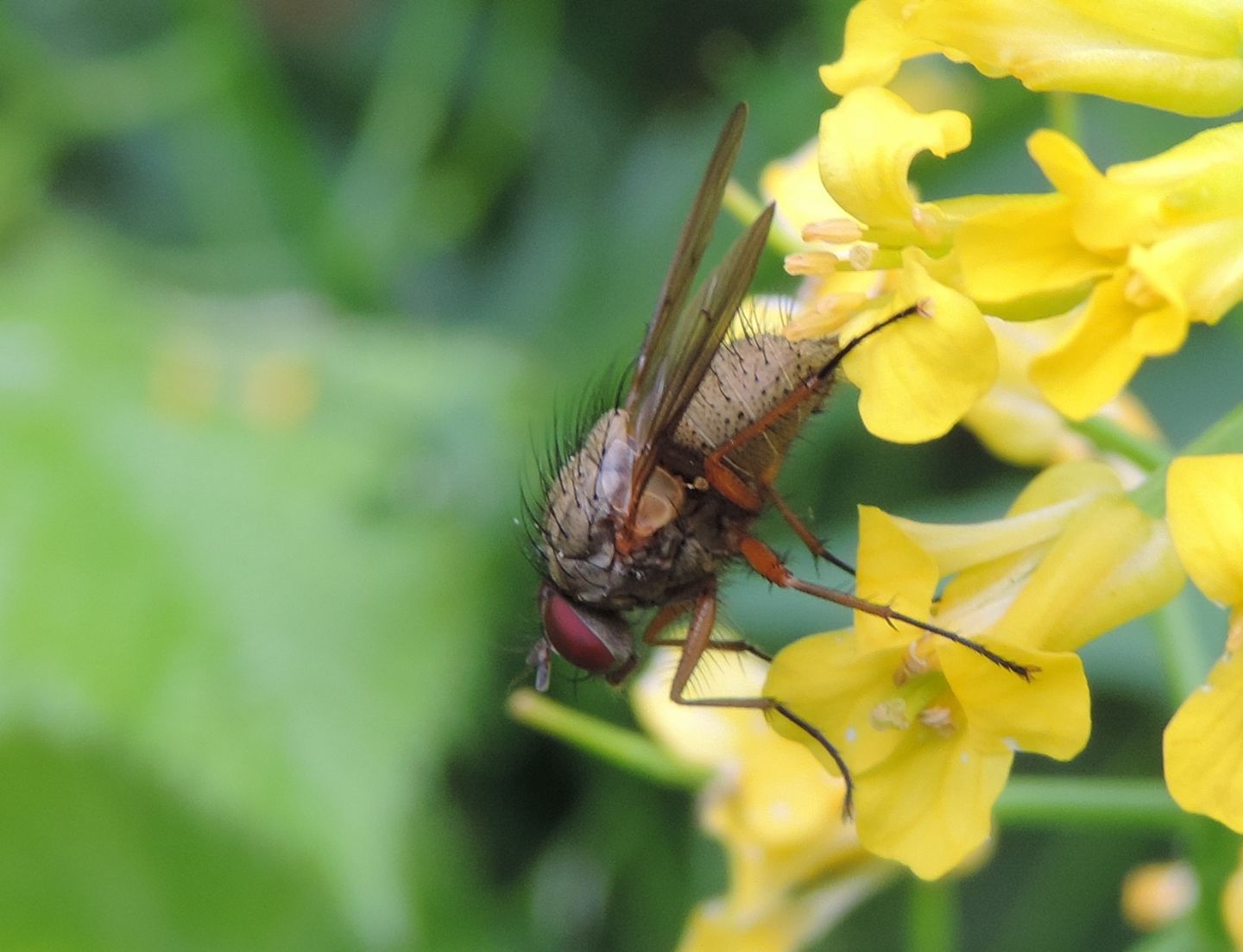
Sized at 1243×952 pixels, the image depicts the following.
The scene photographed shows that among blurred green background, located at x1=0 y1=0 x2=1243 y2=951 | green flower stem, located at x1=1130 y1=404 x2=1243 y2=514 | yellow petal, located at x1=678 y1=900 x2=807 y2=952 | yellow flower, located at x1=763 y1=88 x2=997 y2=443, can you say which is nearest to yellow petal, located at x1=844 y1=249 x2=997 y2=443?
yellow flower, located at x1=763 y1=88 x2=997 y2=443

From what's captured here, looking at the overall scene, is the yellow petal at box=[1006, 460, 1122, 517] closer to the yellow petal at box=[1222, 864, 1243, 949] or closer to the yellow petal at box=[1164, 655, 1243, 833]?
the yellow petal at box=[1164, 655, 1243, 833]

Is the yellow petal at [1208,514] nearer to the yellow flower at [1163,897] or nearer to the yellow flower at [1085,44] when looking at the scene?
the yellow flower at [1085,44]

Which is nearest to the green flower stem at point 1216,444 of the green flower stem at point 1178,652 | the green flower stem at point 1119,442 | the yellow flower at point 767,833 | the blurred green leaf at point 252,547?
the green flower stem at point 1119,442

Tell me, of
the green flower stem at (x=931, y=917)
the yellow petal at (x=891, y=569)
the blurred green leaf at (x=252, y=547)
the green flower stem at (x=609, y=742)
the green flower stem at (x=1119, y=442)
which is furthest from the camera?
the blurred green leaf at (x=252, y=547)

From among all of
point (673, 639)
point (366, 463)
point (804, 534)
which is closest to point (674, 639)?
point (673, 639)

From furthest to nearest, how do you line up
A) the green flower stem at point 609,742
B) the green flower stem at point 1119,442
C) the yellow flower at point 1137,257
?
the green flower stem at point 609,742 → the green flower stem at point 1119,442 → the yellow flower at point 1137,257

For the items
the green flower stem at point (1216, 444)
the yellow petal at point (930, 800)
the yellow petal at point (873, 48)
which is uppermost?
the yellow petal at point (873, 48)

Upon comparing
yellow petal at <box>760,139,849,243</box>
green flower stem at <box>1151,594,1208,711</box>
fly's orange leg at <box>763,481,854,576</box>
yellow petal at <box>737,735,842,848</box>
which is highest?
yellow petal at <box>760,139,849,243</box>
